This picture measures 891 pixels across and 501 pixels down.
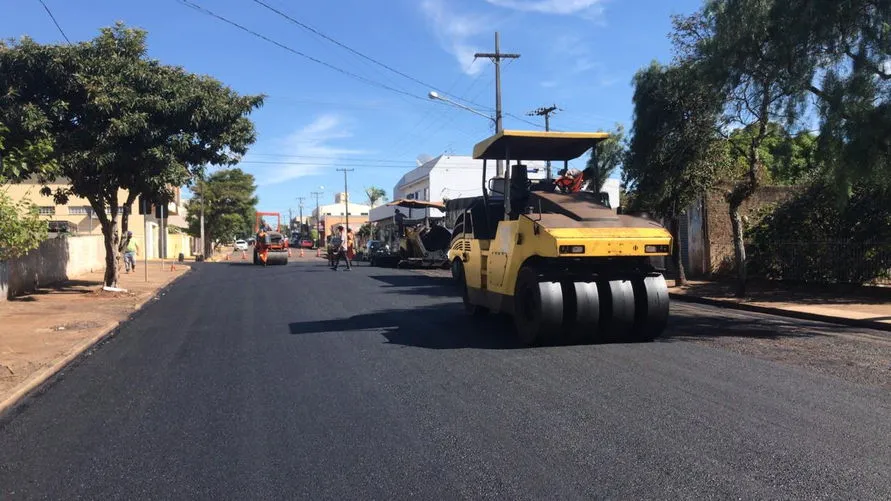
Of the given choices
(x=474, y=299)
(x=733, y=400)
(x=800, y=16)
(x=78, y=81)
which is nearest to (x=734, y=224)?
(x=800, y=16)

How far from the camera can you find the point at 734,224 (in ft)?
52.0

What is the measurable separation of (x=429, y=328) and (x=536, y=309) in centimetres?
266

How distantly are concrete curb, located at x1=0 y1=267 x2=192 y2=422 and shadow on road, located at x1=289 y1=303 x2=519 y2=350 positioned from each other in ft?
9.61

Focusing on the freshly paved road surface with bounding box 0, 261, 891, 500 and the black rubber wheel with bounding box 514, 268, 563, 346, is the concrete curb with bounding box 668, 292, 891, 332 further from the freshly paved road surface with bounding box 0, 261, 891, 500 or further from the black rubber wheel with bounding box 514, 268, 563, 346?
the black rubber wheel with bounding box 514, 268, 563, 346

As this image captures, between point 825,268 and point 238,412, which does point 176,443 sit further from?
point 825,268

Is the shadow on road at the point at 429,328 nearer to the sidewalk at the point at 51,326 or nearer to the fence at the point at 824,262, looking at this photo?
the sidewalk at the point at 51,326

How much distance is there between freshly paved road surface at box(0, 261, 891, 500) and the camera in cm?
428

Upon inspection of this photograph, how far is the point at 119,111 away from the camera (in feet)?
48.5

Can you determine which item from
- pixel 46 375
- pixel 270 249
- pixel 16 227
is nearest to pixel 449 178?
pixel 270 249

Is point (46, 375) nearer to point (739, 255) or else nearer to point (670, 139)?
point (670, 139)

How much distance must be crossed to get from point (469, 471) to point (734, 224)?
13340 millimetres

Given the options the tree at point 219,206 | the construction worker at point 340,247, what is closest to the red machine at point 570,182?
the construction worker at point 340,247

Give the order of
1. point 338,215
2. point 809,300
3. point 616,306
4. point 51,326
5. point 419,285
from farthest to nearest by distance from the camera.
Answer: point 338,215 → point 419,285 → point 809,300 → point 51,326 → point 616,306

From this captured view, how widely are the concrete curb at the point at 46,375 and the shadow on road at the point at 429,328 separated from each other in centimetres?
293
